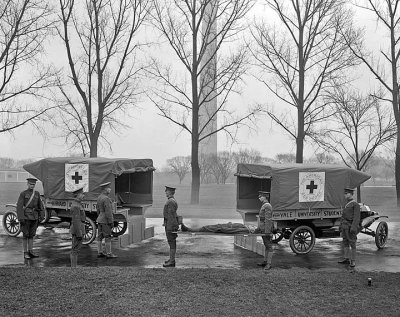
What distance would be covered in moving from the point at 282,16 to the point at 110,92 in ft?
36.2

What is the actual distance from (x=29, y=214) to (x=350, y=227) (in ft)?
25.9

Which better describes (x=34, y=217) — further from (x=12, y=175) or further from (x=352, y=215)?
(x=12, y=175)

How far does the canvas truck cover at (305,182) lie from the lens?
13.6 m

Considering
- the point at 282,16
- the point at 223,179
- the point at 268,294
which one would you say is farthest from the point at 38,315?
the point at 223,179

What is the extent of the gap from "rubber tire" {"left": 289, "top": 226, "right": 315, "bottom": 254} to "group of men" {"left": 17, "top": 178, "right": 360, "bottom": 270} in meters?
1.17

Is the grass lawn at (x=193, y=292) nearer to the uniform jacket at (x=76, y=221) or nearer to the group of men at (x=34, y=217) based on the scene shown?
the uniform jacket at (x=76, y=221)

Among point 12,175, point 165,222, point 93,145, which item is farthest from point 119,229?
point 12,175

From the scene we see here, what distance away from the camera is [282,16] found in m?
29.9

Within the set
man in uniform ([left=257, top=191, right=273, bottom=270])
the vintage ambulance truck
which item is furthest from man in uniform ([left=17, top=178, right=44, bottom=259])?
man in uniform ([left=257, top=191, right=273, bottom=270])

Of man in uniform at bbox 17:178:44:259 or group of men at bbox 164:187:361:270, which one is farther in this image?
man in uniform at bbox 17:178:44:259

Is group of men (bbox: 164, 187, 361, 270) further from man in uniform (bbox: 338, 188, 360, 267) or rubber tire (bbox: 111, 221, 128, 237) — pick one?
rubber tire (bbox: 111, 221, 128, 237)

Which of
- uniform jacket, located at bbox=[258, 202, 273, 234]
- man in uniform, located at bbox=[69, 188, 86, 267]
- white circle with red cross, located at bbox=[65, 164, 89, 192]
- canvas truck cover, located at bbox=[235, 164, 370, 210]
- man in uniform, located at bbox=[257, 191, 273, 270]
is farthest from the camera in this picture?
white circle with red cross, located at bbox=[65, 164, 89, 192]

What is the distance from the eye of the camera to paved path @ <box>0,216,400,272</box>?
11930mm

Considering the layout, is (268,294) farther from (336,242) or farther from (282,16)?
(282,16)
